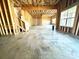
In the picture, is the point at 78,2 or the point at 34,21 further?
the point at 34,21

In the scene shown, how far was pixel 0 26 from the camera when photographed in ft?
12.2

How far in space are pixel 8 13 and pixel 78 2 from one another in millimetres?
3596

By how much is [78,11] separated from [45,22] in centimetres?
1390

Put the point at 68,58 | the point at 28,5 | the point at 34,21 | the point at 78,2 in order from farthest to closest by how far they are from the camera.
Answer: the point at 34,21
the point at 28,5
the point at 78,2
the point at 68,58

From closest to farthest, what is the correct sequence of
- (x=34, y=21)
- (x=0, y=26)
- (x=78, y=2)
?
(x=78, y=2) → (x=0, y=26) → (x=34, y=21)

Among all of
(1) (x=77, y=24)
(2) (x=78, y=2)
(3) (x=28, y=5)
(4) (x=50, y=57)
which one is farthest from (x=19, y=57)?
(3) (x=28, y=5)

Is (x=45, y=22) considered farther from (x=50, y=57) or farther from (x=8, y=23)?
(x=50, y=57)

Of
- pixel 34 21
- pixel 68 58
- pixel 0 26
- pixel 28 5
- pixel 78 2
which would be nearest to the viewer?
pixel 68 58

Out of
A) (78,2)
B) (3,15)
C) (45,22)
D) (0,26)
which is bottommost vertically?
(45,22)

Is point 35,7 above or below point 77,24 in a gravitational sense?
above

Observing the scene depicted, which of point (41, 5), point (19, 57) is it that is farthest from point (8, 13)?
point (41, 5)

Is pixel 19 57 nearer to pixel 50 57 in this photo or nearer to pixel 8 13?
pixel 50 57

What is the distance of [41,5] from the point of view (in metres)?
6.32

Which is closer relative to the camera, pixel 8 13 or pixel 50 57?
pixel 50 57
